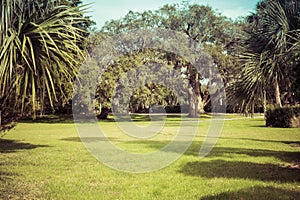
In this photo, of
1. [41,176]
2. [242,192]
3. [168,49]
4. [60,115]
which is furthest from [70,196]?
[60,115]

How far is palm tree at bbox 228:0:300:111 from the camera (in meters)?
9.90

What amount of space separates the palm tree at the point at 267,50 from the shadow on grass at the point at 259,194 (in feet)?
15.7

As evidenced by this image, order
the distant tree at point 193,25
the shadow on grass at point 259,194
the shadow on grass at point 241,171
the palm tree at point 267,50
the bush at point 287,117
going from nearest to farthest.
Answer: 1. the shadow on grass at point 259,194
2. the shadow on grass at point 241,171
3. the palm tree at point 267,50
4. the bush at point 287,117
5. the distant tree at point 193,25

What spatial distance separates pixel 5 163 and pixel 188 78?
31.3 metres

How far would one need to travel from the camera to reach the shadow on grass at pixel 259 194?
5.45 metres

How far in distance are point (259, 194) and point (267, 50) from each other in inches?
235

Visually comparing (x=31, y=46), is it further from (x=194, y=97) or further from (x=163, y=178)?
(x=194, y=97)

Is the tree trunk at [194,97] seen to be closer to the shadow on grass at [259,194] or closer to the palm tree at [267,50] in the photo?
the palm tree at [267,50]

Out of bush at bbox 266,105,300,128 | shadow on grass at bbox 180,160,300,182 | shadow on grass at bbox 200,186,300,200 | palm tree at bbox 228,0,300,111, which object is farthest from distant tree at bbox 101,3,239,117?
shadow on grass at bbox 200,186,300,200

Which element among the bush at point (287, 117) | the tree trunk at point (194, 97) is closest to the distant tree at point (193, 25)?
the tree trunk at point (194, 97)

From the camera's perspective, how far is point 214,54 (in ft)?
124

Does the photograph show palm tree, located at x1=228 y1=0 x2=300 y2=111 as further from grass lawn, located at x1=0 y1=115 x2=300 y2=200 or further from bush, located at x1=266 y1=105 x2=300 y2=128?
bush, located at x1=266 y1=105 x2=300 y2=128

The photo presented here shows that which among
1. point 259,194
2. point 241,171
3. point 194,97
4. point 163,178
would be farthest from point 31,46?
point 194,97

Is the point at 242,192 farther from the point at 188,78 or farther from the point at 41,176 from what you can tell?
the point at 188,78
